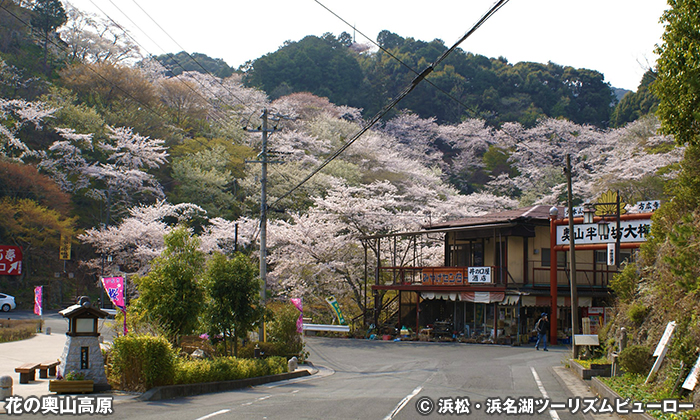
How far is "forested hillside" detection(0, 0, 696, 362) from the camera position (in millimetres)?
36781

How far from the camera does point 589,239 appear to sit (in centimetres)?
2302

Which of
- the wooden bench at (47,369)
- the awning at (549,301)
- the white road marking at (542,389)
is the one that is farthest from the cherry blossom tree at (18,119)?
the white road marking at (542,389)

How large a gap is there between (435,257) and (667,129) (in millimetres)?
25735

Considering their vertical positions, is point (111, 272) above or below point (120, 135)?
below

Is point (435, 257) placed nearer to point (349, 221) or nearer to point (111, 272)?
point (349, 221)

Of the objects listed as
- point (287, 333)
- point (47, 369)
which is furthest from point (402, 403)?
point (287, 333)

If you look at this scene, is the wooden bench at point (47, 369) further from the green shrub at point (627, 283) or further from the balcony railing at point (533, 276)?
the balcony railing at point (533, 276)

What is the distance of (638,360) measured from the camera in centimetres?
1241

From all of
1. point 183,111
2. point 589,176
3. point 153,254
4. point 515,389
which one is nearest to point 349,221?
point 153,254

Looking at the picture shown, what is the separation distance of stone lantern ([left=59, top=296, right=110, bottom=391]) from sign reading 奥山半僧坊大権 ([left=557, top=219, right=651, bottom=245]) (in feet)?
54.2

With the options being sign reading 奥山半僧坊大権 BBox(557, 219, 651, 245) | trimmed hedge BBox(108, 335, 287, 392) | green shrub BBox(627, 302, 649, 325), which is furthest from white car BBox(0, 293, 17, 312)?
green shrub BBox(627, 302, 649, 325)

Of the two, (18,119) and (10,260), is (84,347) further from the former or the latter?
(18,119)

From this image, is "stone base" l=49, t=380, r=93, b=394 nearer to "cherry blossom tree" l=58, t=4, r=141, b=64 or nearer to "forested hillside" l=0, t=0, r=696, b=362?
"forested hillside" l=0, t=0, r=696, b=362

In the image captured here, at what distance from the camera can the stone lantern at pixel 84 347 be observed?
1271 centimetres
